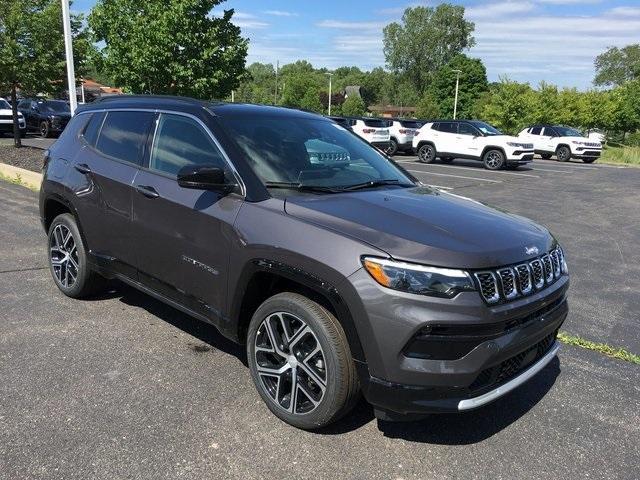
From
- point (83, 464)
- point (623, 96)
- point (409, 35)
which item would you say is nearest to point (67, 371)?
point (83, 464)

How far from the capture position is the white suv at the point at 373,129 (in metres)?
23.2

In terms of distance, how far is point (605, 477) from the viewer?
2.81m

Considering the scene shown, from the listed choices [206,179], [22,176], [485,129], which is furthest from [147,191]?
[485,129]

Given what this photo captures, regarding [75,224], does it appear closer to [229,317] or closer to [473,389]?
[229,317]

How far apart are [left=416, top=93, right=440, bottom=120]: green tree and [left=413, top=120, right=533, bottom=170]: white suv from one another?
5349 cm

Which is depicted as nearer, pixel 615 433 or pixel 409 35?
pixel 615 433

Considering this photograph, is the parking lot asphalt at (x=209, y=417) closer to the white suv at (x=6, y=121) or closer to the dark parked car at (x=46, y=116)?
the dark parked car at (x=46, y=116)

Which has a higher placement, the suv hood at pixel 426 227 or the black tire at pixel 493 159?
the suv hood at pixel 426 227

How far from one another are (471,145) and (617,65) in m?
104

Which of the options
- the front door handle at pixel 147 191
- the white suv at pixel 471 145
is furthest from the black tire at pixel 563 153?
the front door handle at pixel 147 191

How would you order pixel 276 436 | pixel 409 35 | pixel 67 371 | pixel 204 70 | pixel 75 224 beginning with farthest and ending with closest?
pixel 409 35
pixel 204 70
pixel 75 224
pixel 67 371
pixel 276 436

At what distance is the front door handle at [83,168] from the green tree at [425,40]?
85.7 meters

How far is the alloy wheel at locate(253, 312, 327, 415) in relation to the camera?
2941mm

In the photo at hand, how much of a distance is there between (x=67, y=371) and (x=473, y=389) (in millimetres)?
2560
